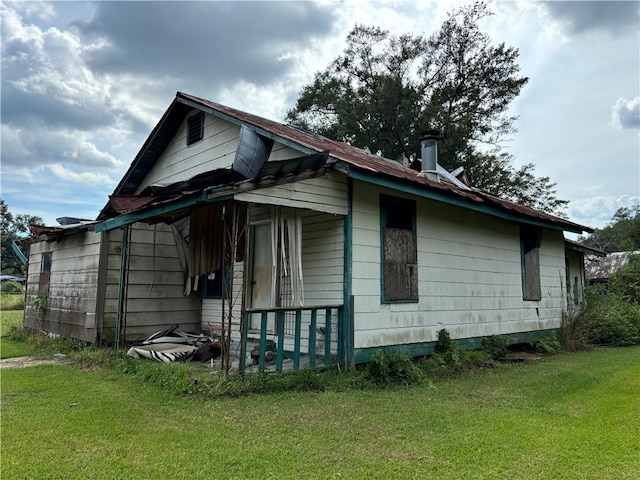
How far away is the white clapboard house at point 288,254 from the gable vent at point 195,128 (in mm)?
35

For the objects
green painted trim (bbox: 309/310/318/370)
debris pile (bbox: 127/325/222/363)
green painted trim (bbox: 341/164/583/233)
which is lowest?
debris pile (bbox: 127/325/222/363)

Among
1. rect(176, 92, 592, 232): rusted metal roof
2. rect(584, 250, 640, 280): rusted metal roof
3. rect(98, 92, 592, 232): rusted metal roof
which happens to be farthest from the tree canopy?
rect(176, 92, 592, 232): rusted metal roof

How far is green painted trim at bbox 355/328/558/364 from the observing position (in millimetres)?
6520

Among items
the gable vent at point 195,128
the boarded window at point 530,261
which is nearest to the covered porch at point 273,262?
the gable vent at point 195,128

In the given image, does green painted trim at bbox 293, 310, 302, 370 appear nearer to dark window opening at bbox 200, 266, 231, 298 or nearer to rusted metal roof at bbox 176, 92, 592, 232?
rusted metal roof at bbox 176, 92, 592, 232

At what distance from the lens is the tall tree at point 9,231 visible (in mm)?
53159

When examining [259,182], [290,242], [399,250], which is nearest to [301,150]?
[290,242]

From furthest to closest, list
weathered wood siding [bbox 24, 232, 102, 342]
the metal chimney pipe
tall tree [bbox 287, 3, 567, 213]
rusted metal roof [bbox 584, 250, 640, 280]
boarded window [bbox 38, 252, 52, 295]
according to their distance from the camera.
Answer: rusted metal roof [bbox 584, 250, 640, 280] → tall tree [bbox 287, 3, 567, 213] → boarded window [bbox 38, 252, 52, 295] → the metal chimney pipe → weathered wood siding [bbox 24, 232, 102, 342]

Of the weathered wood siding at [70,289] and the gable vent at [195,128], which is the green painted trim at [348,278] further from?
the weathered wood siding at [70,289]

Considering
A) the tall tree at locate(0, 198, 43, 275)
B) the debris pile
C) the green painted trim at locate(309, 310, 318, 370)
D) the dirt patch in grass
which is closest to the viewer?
the green painted trim at locate(309, 310, 318, 370)

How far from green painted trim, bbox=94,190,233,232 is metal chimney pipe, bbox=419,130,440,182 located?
17.6 ft

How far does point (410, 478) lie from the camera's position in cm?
313

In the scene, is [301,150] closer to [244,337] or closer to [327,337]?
[327,337]

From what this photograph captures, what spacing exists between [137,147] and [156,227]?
2976mm
